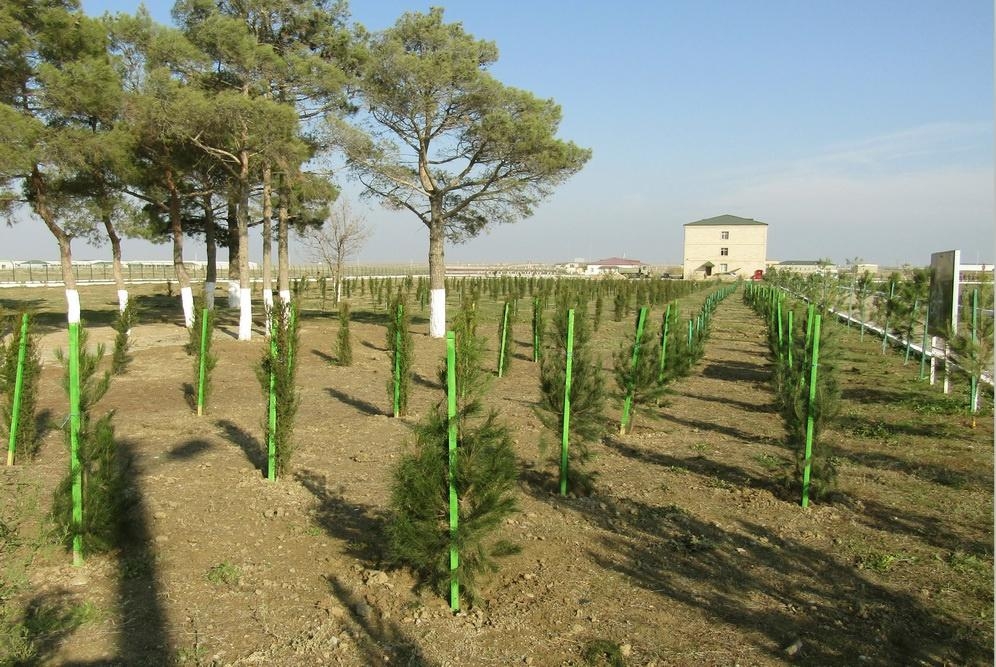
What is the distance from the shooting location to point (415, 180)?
56.3 ft

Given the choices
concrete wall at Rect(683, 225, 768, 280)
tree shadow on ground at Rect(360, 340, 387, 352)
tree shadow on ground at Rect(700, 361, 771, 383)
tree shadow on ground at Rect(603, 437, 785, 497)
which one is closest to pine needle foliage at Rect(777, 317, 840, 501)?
tree shadow on ground at Rect(603, 437, 785, 497)

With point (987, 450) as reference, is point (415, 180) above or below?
→ above

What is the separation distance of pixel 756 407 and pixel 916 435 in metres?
2.33

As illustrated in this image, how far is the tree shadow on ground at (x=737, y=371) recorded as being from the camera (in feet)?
42.0

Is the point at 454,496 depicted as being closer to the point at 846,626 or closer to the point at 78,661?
the point at 78,661

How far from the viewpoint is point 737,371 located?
13.7m

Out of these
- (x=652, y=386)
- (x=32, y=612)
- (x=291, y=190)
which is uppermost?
(x=291, y=190)

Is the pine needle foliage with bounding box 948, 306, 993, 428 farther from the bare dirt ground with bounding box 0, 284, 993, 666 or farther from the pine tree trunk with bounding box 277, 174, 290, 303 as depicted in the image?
the pine tree trunk with bounding box 277, 174, 290, 303

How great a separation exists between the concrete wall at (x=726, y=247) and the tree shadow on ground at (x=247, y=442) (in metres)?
70.7

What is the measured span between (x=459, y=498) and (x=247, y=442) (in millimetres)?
4273

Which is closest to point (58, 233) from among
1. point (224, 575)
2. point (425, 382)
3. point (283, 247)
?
point (283, 247)

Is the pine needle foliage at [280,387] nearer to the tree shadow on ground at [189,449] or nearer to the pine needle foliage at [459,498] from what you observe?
the tree shadow on ground at [189,449]

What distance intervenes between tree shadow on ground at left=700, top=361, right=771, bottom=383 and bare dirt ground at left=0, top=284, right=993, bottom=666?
167 inches

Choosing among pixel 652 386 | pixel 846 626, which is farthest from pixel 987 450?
pixel 846 626
